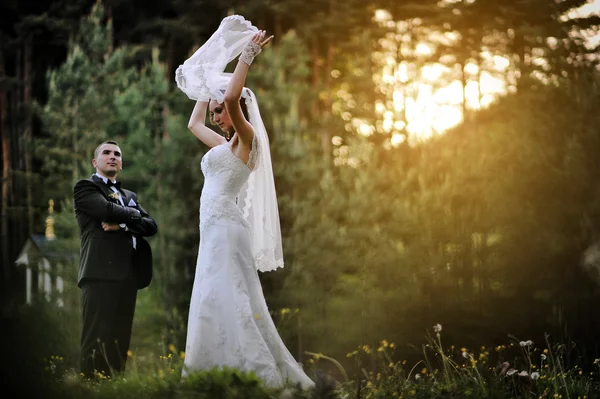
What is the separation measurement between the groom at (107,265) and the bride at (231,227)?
1005 millimetres

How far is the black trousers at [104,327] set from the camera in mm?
5039

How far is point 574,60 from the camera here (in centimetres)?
948

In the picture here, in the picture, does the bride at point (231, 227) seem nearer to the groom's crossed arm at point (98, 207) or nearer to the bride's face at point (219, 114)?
the bride's face at point (219, 114)

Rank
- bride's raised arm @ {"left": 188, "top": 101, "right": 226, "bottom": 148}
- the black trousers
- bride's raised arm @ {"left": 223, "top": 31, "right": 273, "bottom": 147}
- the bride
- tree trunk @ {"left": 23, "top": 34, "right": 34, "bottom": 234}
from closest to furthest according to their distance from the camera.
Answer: bride's raised arm @ {"left": 223, "top": 31, "right": 273, "bottom": 147} < the bride < bride's raised arm @ {"left": 188, "top": 101, "right": 226, "bottom": 148} < the black trousers < tree trunk @ {"left": 23, "top": 34, "right": 34, "bottom": 234}

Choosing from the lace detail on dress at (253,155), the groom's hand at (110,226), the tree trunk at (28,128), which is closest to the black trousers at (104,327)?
the groom's hand at (110,226)

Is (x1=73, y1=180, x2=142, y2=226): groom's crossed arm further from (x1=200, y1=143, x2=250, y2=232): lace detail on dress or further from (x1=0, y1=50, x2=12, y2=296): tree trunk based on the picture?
(x1=0, y1=50, x2=12, y2=296): tree trunk

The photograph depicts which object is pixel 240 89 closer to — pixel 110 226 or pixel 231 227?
pixel 231 227

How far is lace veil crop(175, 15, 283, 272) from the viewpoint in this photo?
436 cm

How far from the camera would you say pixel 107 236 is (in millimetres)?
5188

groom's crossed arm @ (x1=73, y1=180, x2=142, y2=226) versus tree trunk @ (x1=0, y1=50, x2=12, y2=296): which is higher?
tree trunk @ (x1=0, y1=50, x2=12, y2=296)

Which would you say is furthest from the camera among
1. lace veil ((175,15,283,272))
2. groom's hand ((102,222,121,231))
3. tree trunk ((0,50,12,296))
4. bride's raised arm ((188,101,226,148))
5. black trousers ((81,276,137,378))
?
tree trunk ((0,50,12,296))

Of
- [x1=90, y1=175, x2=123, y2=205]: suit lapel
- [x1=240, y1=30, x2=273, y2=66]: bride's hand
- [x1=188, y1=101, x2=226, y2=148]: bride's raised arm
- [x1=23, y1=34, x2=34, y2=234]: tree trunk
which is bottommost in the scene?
[x1=90, y1=175, x2=123, y2=205]: suit lapel

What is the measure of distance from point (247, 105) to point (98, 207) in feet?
4.60

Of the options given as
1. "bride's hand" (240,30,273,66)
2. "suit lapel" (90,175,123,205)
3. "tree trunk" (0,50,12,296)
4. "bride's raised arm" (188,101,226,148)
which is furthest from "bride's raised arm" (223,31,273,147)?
"tree trunk" (0,50,12,296)
